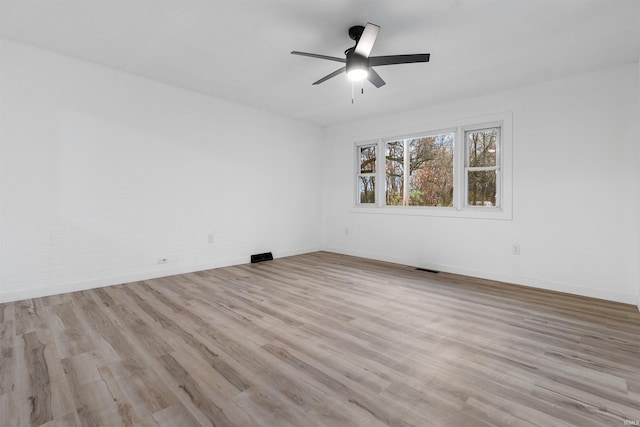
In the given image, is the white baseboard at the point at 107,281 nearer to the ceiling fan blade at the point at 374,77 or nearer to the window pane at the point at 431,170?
the window pane at the point at 431,170

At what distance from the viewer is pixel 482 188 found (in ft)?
14.7

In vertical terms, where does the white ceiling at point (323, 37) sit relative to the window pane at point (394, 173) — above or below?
above

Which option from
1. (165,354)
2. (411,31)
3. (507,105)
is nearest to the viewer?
(165,354)

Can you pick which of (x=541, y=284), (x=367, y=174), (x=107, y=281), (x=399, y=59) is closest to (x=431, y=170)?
(x=367, y=174)

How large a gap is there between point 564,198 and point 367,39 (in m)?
3.17

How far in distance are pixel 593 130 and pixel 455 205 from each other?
71.2 inches

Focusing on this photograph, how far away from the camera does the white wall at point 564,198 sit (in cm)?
337

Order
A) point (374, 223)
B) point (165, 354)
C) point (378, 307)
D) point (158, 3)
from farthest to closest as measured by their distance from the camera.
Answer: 1. point (374, 223)
2. point (378, 307)
3. point (158, 3)
4. point (165, 354)

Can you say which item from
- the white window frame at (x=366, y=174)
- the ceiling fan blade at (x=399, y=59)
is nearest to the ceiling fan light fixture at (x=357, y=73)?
the ceiling fan blade at (x=399, y=59)

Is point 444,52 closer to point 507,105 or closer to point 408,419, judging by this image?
point 507,105

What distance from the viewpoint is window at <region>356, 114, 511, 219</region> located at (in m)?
4.30

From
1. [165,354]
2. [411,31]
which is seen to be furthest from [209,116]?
[165,354]

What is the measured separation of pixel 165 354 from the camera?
83.0 inches

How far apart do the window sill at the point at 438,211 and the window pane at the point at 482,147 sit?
2.29ft
